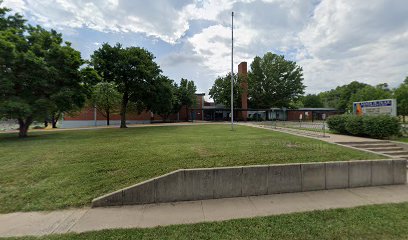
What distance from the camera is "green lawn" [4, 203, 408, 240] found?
10.6ft

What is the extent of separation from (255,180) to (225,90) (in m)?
37.6

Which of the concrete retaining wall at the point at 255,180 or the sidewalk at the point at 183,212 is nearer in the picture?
the sidewalk at the point at 183,212

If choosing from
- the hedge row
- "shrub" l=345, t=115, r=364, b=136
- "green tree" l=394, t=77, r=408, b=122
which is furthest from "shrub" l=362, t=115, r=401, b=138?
"green tree" l=394, t=77, r=408, b=122

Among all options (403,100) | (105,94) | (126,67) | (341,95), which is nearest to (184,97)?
(105,94)

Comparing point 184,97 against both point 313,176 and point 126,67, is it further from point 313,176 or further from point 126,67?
point 313,176

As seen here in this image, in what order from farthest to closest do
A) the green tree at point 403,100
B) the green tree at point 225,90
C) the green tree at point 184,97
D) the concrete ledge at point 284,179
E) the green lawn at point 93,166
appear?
the green tree at point 225,90 < the green tree at point 184,97 < the green tree at point 403,100 < the concrete ledge at point 284,179 < the green lawn at point 93,166

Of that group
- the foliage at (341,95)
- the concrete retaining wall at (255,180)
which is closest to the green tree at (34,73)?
the concrete retaining wall at (255,180)

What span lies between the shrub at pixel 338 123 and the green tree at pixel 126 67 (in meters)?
17.0

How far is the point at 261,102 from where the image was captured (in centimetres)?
4875

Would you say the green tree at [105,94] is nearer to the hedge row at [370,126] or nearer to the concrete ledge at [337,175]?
the hedge row at [370,126]

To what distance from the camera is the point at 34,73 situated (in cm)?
1227

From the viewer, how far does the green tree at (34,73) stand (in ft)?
37.6

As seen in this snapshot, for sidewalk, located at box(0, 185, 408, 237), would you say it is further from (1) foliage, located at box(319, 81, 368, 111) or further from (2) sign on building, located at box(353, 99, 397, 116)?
(1) foliage, located at box(319, 81, 368, 111)

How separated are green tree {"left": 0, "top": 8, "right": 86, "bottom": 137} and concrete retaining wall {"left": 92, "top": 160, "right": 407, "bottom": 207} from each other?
37.2 feet
